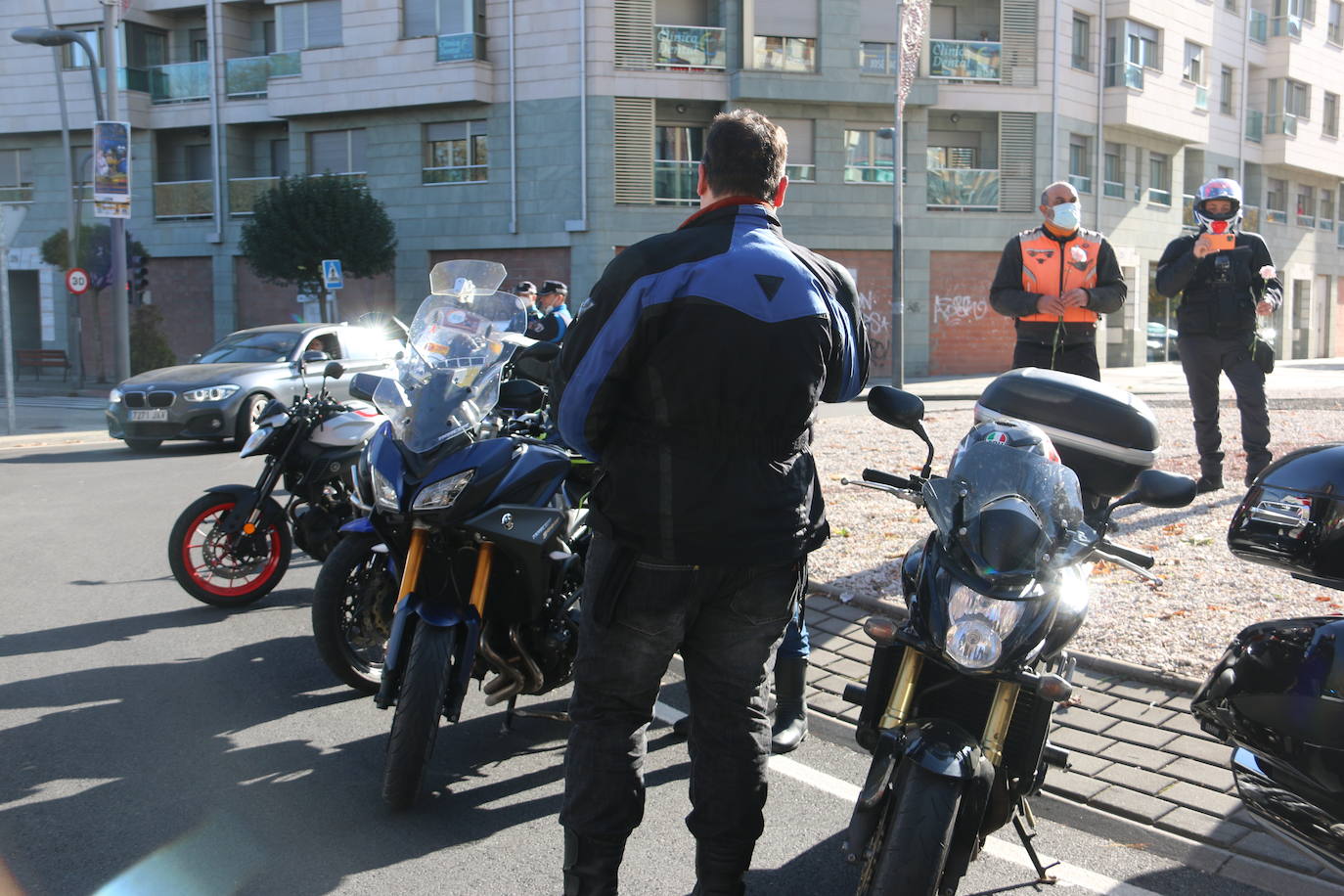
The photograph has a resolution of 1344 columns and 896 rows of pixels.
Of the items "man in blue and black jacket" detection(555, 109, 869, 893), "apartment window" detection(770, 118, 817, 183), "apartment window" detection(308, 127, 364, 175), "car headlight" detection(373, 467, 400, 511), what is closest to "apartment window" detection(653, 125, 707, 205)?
"apartment window" detection(770, 118, 817, 183)

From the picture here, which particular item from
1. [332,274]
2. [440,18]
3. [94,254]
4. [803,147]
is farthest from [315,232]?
[803,147]

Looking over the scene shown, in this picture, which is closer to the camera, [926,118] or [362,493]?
[362,493]

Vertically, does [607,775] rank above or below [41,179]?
below

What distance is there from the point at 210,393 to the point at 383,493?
11147 millimetres

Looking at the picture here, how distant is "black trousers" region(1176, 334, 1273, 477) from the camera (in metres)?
7.99

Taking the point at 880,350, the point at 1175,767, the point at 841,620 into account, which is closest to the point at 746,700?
the point at 1175,767

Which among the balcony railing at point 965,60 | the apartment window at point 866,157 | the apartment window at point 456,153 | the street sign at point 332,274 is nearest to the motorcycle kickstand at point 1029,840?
the street sign at point 332,274

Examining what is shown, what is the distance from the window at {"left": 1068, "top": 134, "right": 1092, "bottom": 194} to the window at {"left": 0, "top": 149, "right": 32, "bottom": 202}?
98.1 ft

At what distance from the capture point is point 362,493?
4316 mm

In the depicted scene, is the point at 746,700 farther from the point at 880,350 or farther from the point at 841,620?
the point at 880,350

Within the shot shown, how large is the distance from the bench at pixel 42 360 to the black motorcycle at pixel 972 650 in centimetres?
3180

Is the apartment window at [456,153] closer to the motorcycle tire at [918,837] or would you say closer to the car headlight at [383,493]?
the car headlight at [383,493]

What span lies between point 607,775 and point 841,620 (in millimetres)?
3189

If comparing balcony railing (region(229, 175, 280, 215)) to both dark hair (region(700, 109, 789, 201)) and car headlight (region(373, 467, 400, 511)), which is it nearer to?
car headlight (region(373, 467, 400, 511))
